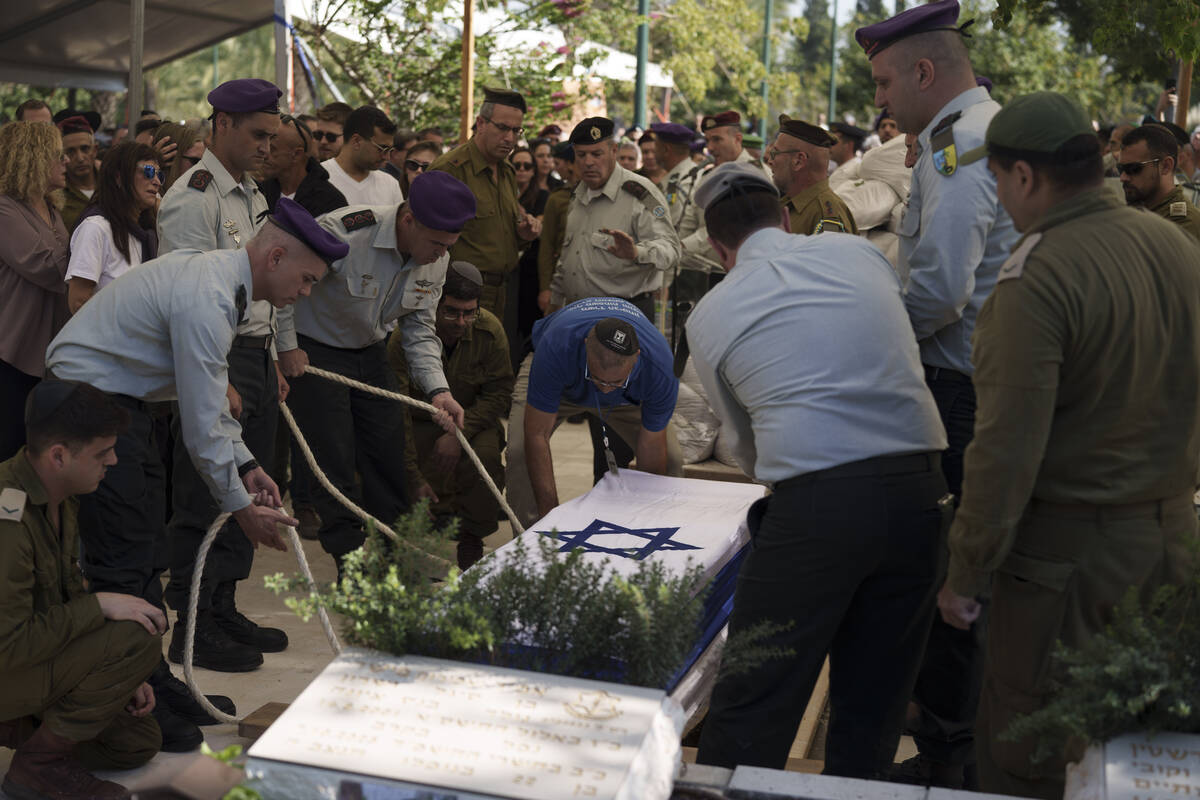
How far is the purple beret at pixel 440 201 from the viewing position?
4.46 metres

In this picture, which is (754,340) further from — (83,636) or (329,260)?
(83,636)

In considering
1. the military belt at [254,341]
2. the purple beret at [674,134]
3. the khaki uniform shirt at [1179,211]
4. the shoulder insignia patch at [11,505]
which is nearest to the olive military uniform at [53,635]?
the shoulder insignia patch at [11,505]

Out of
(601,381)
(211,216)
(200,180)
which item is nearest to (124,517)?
(211,216)

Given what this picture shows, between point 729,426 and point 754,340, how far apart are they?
0.29 metres

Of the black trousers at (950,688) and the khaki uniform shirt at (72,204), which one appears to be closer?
the black trousers at (950,688)

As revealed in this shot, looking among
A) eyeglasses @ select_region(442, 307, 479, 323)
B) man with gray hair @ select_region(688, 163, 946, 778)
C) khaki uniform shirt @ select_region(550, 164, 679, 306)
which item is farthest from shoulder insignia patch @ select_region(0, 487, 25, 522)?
khaki uniform shirt @ select_region(550, 164, 679, 306)

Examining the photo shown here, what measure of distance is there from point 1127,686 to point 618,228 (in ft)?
16.4

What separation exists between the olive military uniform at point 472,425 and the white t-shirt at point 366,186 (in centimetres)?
87

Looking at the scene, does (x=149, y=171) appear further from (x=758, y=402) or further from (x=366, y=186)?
(x=758, y=402)

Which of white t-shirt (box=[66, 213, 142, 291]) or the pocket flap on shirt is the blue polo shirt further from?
the pocket flap on shirt

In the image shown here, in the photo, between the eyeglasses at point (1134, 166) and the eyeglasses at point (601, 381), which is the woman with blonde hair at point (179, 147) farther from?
the eyeglasses at point (1134, 166)

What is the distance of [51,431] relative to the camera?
10.1ft

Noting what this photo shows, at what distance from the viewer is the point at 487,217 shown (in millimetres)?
6852

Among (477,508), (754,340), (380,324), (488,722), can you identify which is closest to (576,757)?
(488,722)
